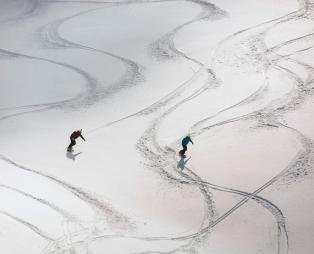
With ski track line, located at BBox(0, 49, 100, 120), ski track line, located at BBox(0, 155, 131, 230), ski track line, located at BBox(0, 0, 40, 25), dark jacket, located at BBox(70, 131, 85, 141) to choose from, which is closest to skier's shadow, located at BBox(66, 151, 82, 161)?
dark jacket, located at BBox(70, 131, 85, 141)

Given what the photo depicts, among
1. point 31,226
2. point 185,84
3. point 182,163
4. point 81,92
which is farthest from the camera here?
point 81,92

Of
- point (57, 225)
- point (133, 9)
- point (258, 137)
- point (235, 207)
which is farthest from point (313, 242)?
point (133, 9)

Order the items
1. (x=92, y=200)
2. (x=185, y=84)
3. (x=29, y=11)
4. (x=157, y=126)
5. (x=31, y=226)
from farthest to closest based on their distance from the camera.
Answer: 1. (x=29, y=11)
2. (x=185, y=84)
3. (x=157, y=126)
4. (x=92, y=200)
5. (x=31, y=226)

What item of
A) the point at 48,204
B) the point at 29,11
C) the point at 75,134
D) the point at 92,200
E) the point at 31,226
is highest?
the point at 29,11

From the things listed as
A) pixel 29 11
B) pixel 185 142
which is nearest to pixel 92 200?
pixel 185 142

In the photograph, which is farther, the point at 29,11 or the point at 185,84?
the point at 29,11

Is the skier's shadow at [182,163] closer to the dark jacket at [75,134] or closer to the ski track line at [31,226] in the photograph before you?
the dark jacket at [75,134]

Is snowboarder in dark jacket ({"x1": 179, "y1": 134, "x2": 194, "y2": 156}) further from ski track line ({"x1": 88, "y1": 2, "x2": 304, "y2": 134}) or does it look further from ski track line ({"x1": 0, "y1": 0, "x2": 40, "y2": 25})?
ski track line ({"x1": 0, "y1": 0, "x2": 40, "y2": 25})

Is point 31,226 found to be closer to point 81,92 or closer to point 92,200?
point 92,200

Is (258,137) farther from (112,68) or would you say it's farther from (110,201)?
(112,68)
